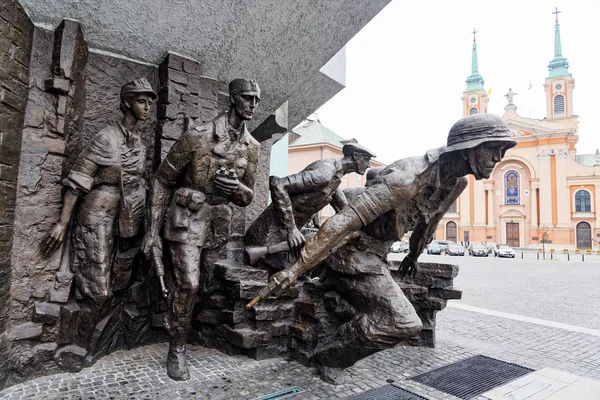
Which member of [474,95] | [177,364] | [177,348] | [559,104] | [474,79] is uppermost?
[474,79]

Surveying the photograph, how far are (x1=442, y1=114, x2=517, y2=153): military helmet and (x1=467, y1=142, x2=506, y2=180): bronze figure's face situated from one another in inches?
2.2

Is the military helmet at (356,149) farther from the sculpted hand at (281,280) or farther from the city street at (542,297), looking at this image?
the city street at (542,297)

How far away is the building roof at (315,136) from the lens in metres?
27.4

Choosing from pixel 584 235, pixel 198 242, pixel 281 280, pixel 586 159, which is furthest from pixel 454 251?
pixel 586 159

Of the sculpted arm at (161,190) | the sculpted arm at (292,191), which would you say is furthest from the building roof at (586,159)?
the sculpted arm at (161,190)

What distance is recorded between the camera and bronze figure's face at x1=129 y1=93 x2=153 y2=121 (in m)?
3.57

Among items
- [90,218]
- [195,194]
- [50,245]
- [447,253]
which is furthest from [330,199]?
[447,253]

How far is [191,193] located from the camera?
3.49 metres

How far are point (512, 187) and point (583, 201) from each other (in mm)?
6838

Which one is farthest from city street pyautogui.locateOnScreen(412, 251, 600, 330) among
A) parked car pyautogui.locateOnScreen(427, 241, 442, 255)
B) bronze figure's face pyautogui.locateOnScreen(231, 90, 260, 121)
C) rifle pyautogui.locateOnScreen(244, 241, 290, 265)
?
parked car pyautogui.locateOnScreen(427, 241, 442, 255)

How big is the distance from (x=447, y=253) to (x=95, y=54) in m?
30.8

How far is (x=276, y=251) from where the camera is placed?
Result: 13.9ft

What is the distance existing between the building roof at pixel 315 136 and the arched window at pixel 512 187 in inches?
1060

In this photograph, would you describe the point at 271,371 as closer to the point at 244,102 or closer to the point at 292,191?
the point at 292,191
